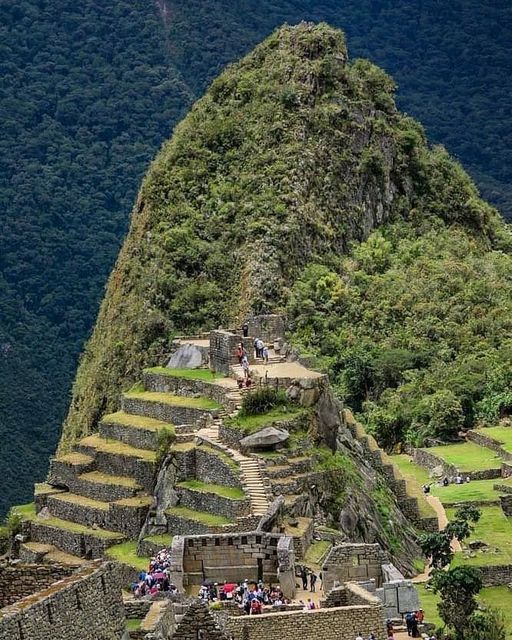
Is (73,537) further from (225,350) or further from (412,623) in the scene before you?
(412,623)

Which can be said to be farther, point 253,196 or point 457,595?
point 253,196

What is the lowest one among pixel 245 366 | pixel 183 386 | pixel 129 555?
pixel 129 555

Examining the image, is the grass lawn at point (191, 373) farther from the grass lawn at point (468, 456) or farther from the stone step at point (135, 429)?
the grass lawn at point (468, 456)

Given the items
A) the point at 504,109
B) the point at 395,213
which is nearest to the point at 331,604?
the point at 395,213

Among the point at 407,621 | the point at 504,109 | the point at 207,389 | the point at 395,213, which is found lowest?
the point at 407,621

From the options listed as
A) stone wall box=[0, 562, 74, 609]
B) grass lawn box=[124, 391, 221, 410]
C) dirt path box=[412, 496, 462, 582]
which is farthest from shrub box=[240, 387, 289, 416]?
stone wall box=[0, 562, 74, 609]

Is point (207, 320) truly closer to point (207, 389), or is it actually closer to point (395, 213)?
point (395, 213)

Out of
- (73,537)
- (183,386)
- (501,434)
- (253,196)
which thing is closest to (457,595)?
(73,537)
